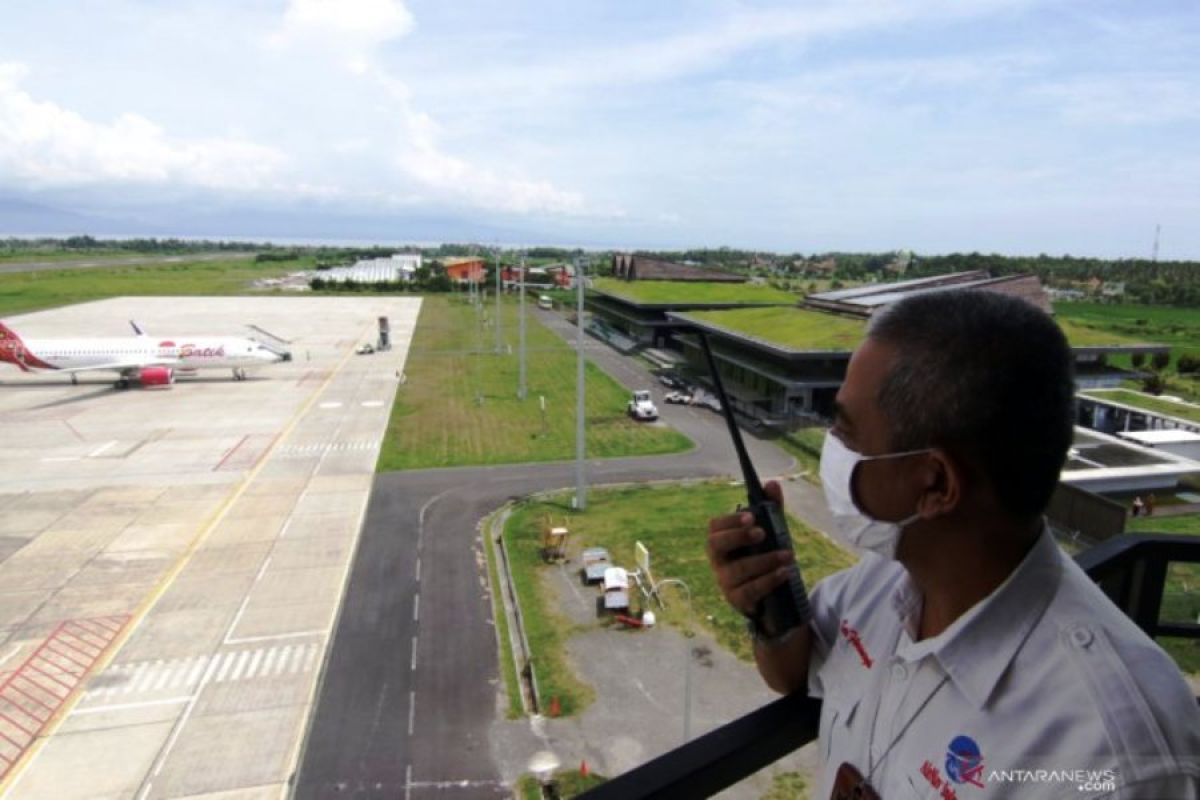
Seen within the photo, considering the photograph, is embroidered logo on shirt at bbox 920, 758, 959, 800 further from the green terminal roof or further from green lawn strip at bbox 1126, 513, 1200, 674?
the green terminal roof

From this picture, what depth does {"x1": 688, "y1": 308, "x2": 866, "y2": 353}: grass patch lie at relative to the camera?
43000mm

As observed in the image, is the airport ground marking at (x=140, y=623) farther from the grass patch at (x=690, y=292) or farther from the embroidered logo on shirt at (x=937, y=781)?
the grass patch at (x=690, y=292)

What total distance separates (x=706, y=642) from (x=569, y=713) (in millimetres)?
4350

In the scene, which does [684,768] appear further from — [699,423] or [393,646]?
[699,423]

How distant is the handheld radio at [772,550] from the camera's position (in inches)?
99.3

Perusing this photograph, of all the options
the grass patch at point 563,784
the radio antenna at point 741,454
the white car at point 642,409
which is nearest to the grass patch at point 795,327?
the white car at point 642,409

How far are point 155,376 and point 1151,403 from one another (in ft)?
195

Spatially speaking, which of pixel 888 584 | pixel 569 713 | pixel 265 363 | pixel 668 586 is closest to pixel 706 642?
pixel 668 586

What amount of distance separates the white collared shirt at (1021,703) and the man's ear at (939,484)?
9.1 inches

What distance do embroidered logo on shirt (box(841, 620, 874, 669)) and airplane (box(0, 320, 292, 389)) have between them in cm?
5495

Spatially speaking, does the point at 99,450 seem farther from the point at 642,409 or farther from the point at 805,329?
the point at 805,329

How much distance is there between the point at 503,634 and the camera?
65.6ft

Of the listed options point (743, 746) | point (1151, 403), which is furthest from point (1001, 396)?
point (1151, 403)

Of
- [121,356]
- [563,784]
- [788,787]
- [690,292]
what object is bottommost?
[563,784]
